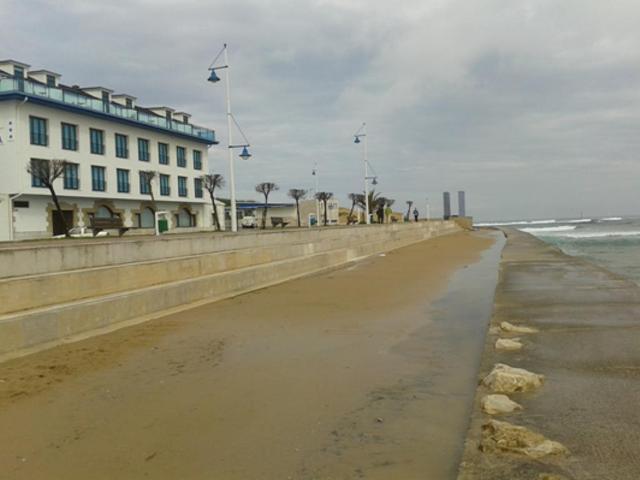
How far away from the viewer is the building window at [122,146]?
4175 centimetres

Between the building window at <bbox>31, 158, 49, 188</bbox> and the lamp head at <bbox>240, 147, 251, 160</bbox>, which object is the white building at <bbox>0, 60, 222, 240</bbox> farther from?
the lamp head at <bbox>240, 147, 251, 160</bbox>

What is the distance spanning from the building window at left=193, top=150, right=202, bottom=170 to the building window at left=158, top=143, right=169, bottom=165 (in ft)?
14.1

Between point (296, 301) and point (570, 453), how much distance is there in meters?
9.13

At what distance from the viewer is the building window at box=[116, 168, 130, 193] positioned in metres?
41.9

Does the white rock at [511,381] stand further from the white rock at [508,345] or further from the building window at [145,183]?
the building window at [145,183]

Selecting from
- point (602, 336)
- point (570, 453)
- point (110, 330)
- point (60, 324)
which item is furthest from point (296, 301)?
point (570, 453)

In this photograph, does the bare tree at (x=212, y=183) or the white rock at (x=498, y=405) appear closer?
the white rock at (x=498, y=405)

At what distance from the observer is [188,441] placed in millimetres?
4664

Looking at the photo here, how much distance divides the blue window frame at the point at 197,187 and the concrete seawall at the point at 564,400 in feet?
142

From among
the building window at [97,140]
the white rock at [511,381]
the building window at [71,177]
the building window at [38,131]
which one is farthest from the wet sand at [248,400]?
the building window at [97,140]

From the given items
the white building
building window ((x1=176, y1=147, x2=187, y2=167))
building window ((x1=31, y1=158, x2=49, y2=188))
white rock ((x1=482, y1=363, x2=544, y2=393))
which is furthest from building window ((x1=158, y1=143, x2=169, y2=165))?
white rock ((x1=482, y1=363, x2=544, y2=393))

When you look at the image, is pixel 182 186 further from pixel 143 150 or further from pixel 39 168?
pixel 39 168

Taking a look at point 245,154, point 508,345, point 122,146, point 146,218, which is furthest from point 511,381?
point 146,218

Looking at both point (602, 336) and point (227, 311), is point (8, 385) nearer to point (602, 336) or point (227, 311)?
point (227, 311)
